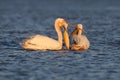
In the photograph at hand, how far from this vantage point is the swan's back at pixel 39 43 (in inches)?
708

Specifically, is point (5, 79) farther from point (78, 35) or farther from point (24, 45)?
point (78, 35)

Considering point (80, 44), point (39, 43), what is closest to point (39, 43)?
point (39, 43)

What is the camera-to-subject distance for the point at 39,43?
18.1 m

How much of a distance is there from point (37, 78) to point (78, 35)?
571cm

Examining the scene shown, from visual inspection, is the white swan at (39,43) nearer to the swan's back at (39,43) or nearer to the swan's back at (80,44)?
the swan's back at (39,43)

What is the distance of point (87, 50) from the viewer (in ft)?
61.4

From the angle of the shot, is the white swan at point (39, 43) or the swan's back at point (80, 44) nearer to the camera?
the white swan at point (39, 43)

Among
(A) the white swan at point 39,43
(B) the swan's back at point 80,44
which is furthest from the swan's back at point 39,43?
(B) the swan's back at point 80,44

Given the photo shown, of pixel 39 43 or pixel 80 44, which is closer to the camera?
pixel 39 43

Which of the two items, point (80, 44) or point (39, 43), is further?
point (80, 44)

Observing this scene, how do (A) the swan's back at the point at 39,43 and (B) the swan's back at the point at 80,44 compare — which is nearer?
(A) the swan's back at the point at 39,43

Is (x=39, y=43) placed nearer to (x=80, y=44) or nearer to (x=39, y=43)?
(x=39, y=43)

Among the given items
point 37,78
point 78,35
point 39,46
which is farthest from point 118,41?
point 37,78

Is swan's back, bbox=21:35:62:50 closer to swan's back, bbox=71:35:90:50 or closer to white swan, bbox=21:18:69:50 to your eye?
white swan, bbox=21:18:69:50
